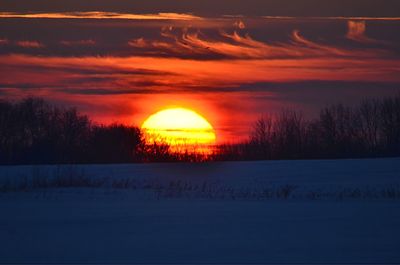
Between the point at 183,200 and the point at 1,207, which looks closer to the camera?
the point at 1,207

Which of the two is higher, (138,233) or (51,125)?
(51,125)

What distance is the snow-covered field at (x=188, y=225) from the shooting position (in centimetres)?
1144

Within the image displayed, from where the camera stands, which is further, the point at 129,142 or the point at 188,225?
the point at 129,142

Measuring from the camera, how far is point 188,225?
14625 millimetres

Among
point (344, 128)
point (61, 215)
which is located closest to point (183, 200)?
point (61, 215)

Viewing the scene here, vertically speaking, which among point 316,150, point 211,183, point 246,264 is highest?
point 316,150

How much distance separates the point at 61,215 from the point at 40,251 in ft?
15.8

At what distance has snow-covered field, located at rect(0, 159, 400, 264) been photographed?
11.4 m

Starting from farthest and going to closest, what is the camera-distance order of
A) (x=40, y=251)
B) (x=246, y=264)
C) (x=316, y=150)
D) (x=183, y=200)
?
(x=316, y=150) → (x=183, y=200) → (x=40, y=251) → (x=246, y=264)

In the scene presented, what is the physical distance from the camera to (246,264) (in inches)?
419

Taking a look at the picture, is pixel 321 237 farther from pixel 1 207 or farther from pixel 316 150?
pixel 316 150

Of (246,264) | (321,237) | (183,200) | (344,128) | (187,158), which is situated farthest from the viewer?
(344,128)

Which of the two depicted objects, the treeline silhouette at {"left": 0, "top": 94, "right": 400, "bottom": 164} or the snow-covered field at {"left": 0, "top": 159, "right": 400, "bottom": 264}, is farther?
the treeline silhouette at {"left": 0, "top": 94, "right": 400, "bottom": 164}

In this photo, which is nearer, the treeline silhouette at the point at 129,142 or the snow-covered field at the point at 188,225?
the snow-covered field at the point at 188,225
